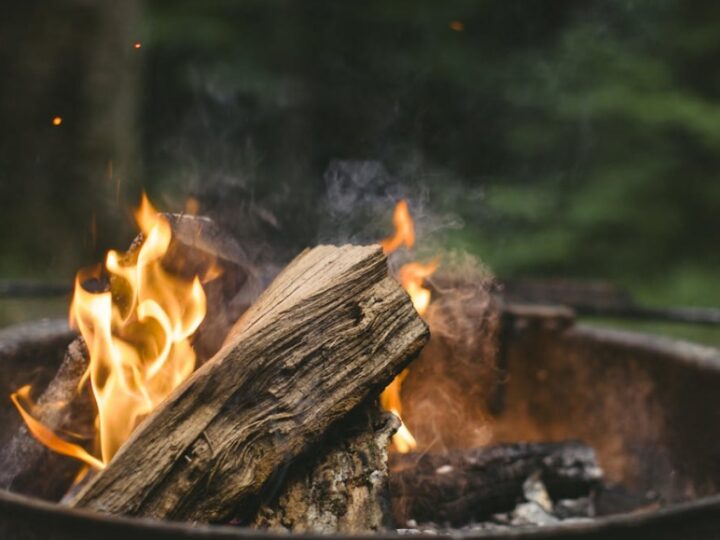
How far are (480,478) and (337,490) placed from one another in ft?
2.27

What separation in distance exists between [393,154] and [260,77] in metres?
2.75

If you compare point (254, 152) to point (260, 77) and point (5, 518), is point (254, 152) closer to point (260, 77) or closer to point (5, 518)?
point (260, 77)

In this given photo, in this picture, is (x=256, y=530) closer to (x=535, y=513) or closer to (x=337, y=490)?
(x=337, y=490)

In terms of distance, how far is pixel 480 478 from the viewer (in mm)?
2012

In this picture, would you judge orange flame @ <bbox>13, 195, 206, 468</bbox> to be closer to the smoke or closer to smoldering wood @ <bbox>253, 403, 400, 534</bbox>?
smoldering wood @ <bbox>253, 403, 400, 534</bbox>

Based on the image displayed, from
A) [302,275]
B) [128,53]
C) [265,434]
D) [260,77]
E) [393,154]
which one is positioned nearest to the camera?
[265,434]

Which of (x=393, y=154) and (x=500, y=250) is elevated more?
(x=393, y=154)

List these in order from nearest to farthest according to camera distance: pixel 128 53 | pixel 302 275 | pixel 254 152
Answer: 1. pixel 302 275
2. pixel 128 53
3. pixel 254 152

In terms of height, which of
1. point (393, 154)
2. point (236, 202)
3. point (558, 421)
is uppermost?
point (393, 154)

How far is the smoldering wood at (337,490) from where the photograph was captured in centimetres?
141

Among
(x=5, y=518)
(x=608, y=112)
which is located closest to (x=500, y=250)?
(x=608, y=112)

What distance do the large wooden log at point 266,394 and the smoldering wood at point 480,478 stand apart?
55 centimetres

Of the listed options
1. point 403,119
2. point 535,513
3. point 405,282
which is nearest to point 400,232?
point 405,282

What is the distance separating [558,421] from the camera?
2.72 metres
